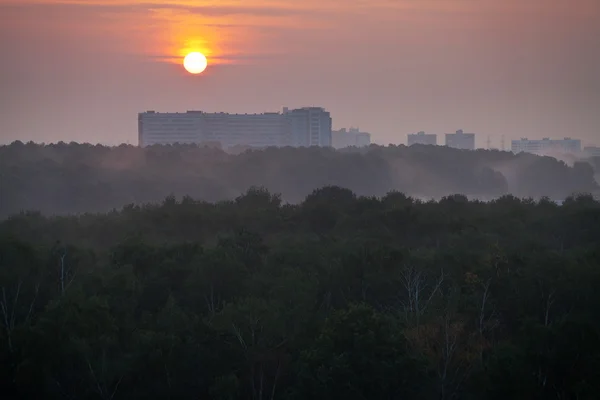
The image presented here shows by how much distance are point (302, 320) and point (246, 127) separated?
152 metres

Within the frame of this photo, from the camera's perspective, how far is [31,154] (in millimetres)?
101562

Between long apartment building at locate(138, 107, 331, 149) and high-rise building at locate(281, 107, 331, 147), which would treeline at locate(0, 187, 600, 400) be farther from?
high-rise building at locate(281, 107, 331, 147)

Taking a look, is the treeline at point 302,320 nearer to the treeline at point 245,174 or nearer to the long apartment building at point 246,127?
the treeline at point 245,174

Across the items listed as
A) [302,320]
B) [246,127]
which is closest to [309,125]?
[246,127]

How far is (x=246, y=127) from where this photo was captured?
573 ft

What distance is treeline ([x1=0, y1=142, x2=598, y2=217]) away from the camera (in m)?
79.9

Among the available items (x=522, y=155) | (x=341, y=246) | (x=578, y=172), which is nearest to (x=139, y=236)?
(x=341, y=246)

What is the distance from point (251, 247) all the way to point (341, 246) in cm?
250

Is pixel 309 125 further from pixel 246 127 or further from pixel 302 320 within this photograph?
pixel 302 320

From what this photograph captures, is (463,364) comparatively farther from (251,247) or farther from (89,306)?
(251,247)

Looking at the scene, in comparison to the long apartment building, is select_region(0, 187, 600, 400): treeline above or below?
below

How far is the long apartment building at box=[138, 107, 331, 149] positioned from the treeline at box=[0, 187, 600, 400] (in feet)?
445

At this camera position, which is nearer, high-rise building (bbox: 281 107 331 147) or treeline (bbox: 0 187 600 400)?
treeline (bbox: 0 187 600 400)

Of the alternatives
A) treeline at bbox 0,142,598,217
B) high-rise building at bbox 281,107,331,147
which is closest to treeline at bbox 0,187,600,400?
treeline at bbox 0,142,598,217
